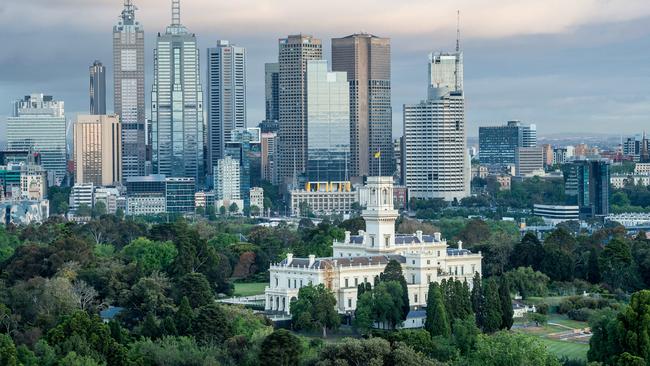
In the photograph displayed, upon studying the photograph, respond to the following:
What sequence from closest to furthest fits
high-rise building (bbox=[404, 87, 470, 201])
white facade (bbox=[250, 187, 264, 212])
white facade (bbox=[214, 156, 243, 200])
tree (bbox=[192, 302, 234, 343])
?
tree (bbox=[192, 302, 234, 343])
white facade (bbox=[250, 187, 264, 212])
white facade (bbox=[214, 156, 243, 200])
high-rise building (bbox=[404, 87, 470, 201])

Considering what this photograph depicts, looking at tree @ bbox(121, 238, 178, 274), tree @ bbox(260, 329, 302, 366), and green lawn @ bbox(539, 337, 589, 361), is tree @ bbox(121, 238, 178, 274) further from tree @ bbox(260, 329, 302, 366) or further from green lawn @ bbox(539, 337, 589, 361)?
tree @ bbox(260, 329, 302, 366)

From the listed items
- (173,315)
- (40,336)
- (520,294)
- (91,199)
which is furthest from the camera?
(91,199)

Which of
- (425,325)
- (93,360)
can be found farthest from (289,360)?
(425,325)

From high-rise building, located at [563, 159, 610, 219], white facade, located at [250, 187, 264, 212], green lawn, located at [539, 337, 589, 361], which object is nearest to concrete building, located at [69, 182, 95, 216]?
white facade, located at [250, 187, 264, 212]

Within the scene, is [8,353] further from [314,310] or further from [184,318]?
[314,310]

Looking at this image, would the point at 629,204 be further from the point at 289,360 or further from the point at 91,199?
the point at 289,360

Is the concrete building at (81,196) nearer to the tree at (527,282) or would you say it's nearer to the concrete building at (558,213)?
the concrete building at (558,213)
